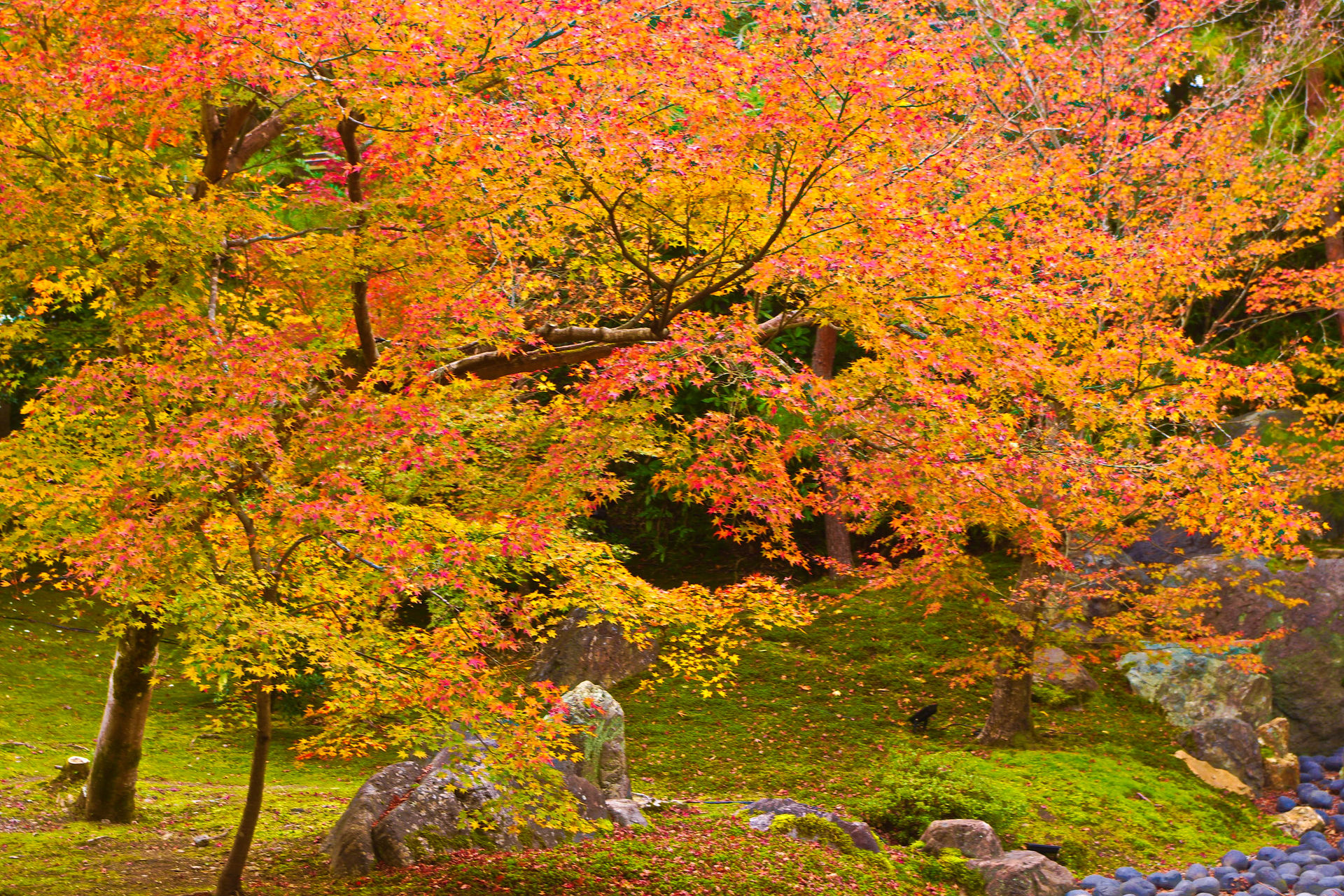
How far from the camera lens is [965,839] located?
1021cm

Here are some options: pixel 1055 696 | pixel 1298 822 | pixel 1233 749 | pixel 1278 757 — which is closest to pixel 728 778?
pixel 1055 696

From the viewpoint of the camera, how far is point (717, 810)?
11.8 metres

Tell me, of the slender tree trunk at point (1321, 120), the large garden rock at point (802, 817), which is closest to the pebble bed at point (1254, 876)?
the large garden rock at point (802, 817)

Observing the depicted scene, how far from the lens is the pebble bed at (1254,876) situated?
1001cm

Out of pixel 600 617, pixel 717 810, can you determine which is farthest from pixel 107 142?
pixel 717 810

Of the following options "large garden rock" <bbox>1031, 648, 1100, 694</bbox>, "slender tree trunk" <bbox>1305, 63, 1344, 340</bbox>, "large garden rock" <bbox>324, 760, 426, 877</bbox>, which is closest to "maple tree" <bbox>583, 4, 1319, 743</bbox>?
"large garden rock" <bbox>1031, 648, 1100, 694</bbox>

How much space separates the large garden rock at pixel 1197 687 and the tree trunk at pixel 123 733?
466 inches

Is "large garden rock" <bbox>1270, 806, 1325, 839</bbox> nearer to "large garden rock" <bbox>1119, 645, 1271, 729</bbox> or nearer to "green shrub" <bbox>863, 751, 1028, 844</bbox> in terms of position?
"large garden rock" <bbox>1119, 645, 1271, 729</bbox>

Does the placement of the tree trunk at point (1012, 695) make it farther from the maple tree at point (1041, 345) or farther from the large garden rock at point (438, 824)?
the large garden rock at point (438, 824)

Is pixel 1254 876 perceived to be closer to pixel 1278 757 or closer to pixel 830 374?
pixel 1278 757

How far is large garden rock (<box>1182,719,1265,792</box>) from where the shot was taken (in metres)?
13.3

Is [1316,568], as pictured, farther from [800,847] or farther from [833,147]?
[833,147]

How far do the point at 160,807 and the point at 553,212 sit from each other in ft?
24.8

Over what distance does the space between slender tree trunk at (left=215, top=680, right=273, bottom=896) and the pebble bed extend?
7175 mm
